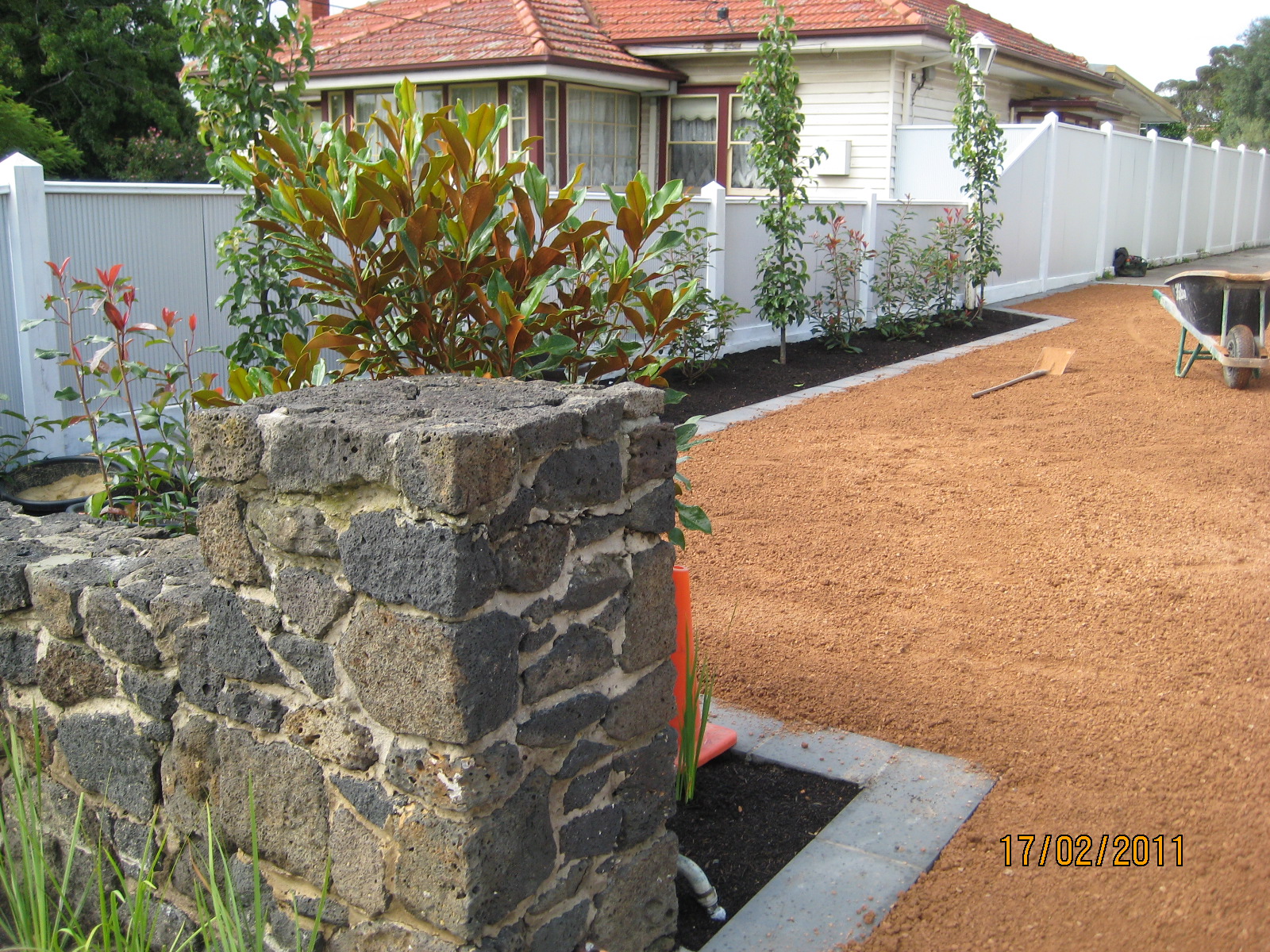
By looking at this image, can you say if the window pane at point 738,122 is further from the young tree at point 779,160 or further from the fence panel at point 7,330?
the fence panel at point 7,330

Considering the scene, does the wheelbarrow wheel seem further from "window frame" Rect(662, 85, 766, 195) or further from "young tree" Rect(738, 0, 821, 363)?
"window frame" Rect(662, 85, 766, 195)

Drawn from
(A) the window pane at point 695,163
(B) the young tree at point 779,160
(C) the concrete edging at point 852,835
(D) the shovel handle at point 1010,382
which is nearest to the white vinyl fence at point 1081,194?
(A) the window pane at point 695,163

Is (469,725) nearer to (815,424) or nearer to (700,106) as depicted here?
(815,424)

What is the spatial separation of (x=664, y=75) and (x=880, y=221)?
5.07 m

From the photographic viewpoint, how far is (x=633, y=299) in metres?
3.34

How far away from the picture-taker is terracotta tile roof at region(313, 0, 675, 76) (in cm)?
1496

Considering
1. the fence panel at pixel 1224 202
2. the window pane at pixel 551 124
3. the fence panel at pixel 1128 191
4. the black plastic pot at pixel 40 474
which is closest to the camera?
the black plastic pot at pixel 40 474

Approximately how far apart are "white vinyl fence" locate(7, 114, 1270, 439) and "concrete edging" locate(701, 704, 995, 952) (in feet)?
6.01

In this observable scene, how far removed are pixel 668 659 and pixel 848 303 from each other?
9986 millimetres

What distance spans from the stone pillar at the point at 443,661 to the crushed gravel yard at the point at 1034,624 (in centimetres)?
74

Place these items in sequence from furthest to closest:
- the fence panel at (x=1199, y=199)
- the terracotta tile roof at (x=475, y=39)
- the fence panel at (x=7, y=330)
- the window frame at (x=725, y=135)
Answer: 1. the fence panel at (x=1199, y=199)
2. the window frame at (x=725, y=135)
3. the terracotta tile roof at (x=475, y=39)
4. the fence panel at (x=7, y=330)

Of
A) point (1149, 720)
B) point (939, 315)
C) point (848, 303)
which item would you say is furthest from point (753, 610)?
point (939, 315)

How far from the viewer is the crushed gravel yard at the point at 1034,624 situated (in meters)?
2.85
